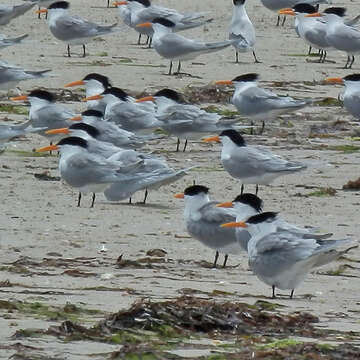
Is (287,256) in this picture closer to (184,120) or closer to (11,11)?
(184,120)

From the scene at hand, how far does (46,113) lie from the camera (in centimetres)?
1237

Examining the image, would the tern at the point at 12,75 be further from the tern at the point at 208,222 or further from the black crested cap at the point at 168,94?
the tern at the point at 208,222

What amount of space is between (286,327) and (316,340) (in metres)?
0.25

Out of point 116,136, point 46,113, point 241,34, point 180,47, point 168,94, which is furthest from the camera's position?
point 241,34

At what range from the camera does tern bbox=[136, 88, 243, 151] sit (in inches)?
495

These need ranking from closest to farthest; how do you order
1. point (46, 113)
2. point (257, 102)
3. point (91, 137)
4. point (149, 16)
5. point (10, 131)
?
point (91, 137) → point (10, 131) → point (46, 113) → point (257, 102) → point (149, 16)

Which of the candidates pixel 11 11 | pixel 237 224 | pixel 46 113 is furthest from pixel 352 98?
pixel 237 224

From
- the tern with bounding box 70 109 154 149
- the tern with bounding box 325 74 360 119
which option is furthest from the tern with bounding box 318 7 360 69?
the tern with bounding box 70 109 154 149

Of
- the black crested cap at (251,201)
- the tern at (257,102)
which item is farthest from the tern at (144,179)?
the tern at (257,102)

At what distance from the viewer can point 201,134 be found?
12727 mm

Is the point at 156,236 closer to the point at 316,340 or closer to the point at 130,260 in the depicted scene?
the point at 130,260

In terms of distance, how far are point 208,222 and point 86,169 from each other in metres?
1.80

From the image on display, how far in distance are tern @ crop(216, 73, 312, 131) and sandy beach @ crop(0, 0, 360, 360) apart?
211 millimetres

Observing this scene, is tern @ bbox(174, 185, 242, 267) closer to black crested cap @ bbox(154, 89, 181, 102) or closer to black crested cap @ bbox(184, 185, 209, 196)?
black crested cap @ bbox(184, 185, 209, 196)
